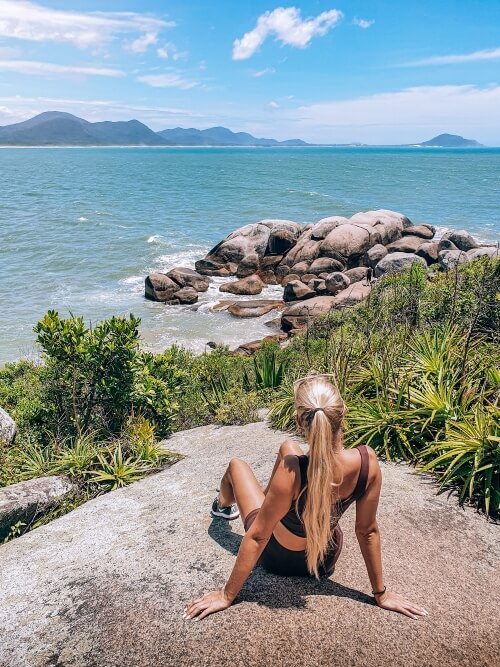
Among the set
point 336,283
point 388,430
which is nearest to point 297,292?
point 336,283

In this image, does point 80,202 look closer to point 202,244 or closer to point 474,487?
point 202,244

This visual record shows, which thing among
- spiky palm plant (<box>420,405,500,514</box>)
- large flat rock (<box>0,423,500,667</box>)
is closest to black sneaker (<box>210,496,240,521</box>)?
large flat rock (<box>0,423,500,667</box>)

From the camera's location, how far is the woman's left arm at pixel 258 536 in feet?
11.2

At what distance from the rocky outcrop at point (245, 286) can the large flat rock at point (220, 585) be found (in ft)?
71.6

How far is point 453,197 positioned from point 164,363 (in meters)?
64.8

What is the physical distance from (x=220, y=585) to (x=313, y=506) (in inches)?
57.1

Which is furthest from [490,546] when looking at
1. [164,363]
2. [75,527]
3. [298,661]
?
[164,363]

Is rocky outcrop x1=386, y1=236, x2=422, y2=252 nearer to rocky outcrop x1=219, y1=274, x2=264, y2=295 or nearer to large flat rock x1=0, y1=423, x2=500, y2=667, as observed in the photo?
rocky outcrop x1=219, y1=274, x2=264, y2=295

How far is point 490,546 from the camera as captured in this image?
15.8 ft

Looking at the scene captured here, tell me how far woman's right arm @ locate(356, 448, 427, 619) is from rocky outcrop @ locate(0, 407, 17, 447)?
5807mm

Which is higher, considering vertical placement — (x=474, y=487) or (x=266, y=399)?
(x=474, y=487)

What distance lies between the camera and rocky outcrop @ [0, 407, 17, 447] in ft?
25.9

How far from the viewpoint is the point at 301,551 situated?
3982 millimetres

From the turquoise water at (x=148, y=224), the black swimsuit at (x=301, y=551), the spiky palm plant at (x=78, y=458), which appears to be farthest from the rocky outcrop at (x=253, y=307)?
the black swimsuit at (x=301, y=551)
